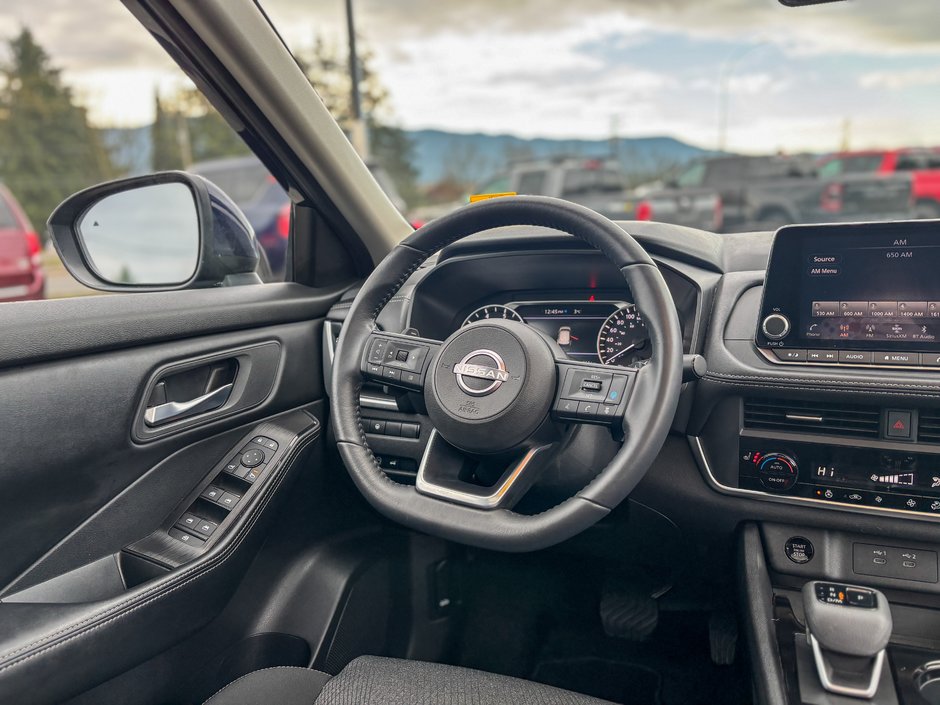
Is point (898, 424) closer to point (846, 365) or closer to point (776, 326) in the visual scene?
point (846, 365)

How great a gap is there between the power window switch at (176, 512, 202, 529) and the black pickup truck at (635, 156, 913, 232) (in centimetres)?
801

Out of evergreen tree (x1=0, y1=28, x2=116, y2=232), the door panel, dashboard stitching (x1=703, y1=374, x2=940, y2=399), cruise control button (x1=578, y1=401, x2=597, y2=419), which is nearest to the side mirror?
the door panel

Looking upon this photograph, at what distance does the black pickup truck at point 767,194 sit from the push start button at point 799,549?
7.63 metres

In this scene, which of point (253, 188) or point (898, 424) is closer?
point (898, 424)

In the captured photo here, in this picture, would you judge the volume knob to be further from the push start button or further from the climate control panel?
the push start button

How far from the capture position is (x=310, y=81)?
1795 millimetres

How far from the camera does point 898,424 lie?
1.62m

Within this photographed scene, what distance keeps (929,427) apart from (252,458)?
4.88 ft

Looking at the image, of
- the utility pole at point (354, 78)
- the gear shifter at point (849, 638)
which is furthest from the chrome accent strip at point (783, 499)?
the utility pole at point (354, 78)

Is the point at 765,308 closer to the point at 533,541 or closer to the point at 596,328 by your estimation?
the point at 596,328

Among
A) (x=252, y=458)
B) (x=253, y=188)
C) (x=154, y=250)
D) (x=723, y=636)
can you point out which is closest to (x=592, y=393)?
(x=252, y=458)

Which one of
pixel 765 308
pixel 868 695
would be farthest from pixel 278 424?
pixel 868 695

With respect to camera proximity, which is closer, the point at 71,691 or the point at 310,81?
the point at 71,691

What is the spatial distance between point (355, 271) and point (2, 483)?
114 centimetres
